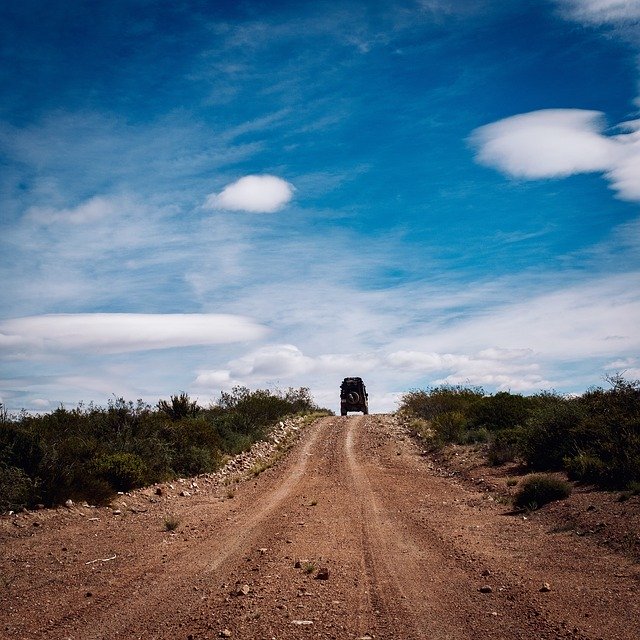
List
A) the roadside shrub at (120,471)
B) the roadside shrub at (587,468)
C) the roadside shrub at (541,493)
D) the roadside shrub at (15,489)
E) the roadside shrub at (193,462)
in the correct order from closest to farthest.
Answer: the roadside shrub at (15,489)
the roadside shrub at (541,493)
the roadside shrub at (587,468)
the roadside shrub at (120,471)
the roadside shrub at (193,462)

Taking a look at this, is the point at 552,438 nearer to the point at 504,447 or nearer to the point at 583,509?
the point at 504,447

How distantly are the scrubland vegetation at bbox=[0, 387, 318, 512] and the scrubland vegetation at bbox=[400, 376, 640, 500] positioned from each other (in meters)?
9.00

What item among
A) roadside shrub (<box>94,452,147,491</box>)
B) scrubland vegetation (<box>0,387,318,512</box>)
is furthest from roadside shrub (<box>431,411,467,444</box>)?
roadside shrub (<box>94,452,147,491</box>)

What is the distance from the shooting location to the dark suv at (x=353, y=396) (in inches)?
1630

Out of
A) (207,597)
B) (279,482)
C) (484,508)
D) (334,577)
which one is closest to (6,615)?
(207,597)

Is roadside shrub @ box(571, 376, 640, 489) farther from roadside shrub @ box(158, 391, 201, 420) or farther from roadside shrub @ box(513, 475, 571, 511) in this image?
roadside shrub @ box(158, 391, 201, 420)

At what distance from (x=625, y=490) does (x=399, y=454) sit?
10.8 m

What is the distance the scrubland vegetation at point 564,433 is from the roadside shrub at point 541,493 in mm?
1044

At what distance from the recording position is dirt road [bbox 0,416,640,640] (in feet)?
20.4

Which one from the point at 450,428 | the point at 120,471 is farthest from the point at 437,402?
the point at 120,471

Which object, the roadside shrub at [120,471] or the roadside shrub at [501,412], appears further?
the roadside shrub at [501,412]

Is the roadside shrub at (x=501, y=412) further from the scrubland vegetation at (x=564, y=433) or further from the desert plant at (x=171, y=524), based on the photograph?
the desert plant at (x=171, y=524)

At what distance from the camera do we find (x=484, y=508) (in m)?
13.5

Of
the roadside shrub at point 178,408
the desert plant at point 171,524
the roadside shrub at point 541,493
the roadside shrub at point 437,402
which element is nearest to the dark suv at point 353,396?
the roadside shrub at point 437,402
